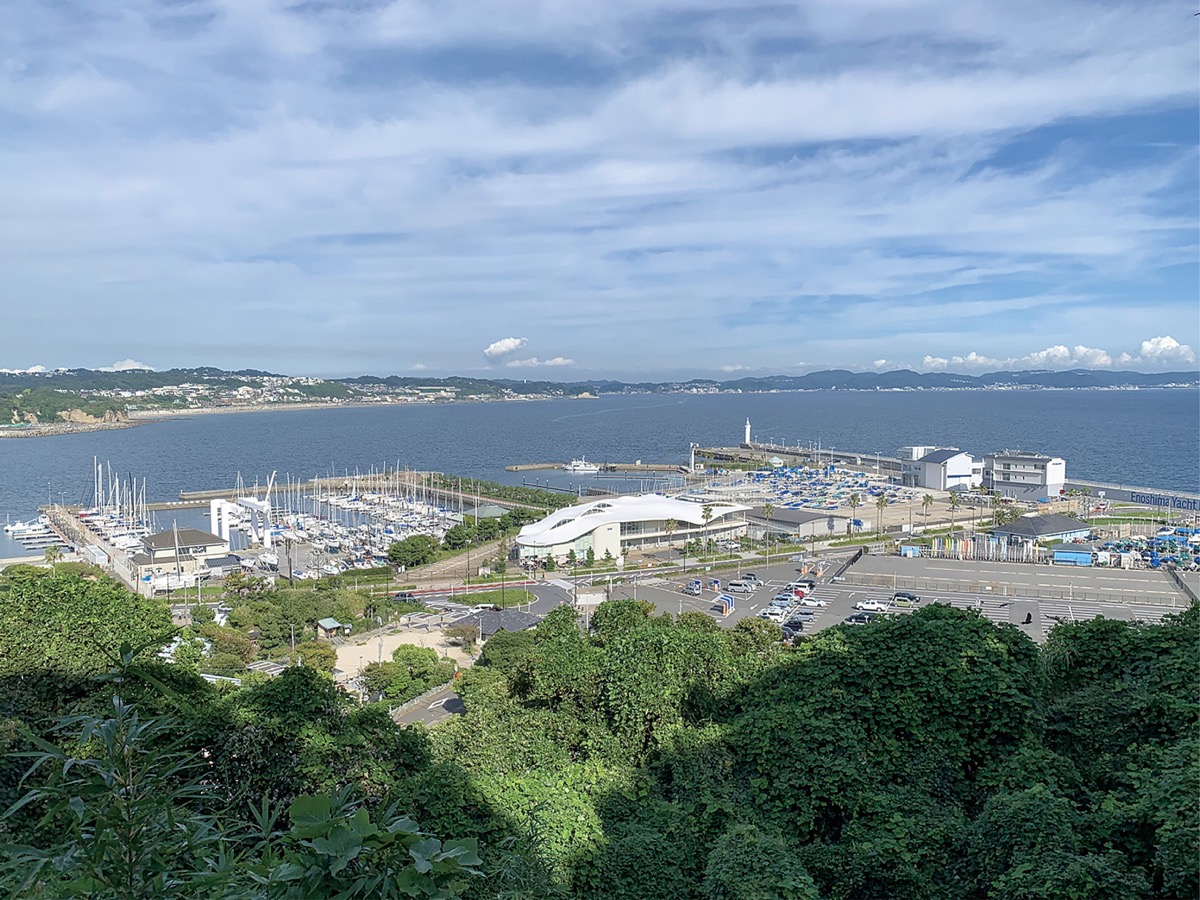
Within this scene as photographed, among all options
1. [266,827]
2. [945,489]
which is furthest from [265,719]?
[945,489]

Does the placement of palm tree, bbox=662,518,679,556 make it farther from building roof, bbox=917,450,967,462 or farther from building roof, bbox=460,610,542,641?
building roof, bbox=917,450,967,462

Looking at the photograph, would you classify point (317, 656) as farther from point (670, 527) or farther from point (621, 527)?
point (670, 527)

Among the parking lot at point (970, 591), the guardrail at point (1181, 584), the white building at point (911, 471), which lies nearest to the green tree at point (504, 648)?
the parking lot at point (970, 591)

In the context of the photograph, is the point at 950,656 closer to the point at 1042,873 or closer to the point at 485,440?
the point at 1042,873

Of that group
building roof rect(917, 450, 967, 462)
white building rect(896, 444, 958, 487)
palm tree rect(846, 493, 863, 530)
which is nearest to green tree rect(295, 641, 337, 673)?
palm tree rect(846, 493, 863, 530)

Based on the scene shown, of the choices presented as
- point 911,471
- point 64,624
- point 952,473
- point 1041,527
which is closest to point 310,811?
point 64,624

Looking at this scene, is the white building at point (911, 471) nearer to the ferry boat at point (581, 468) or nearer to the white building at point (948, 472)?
the white building at point (948, 472)
